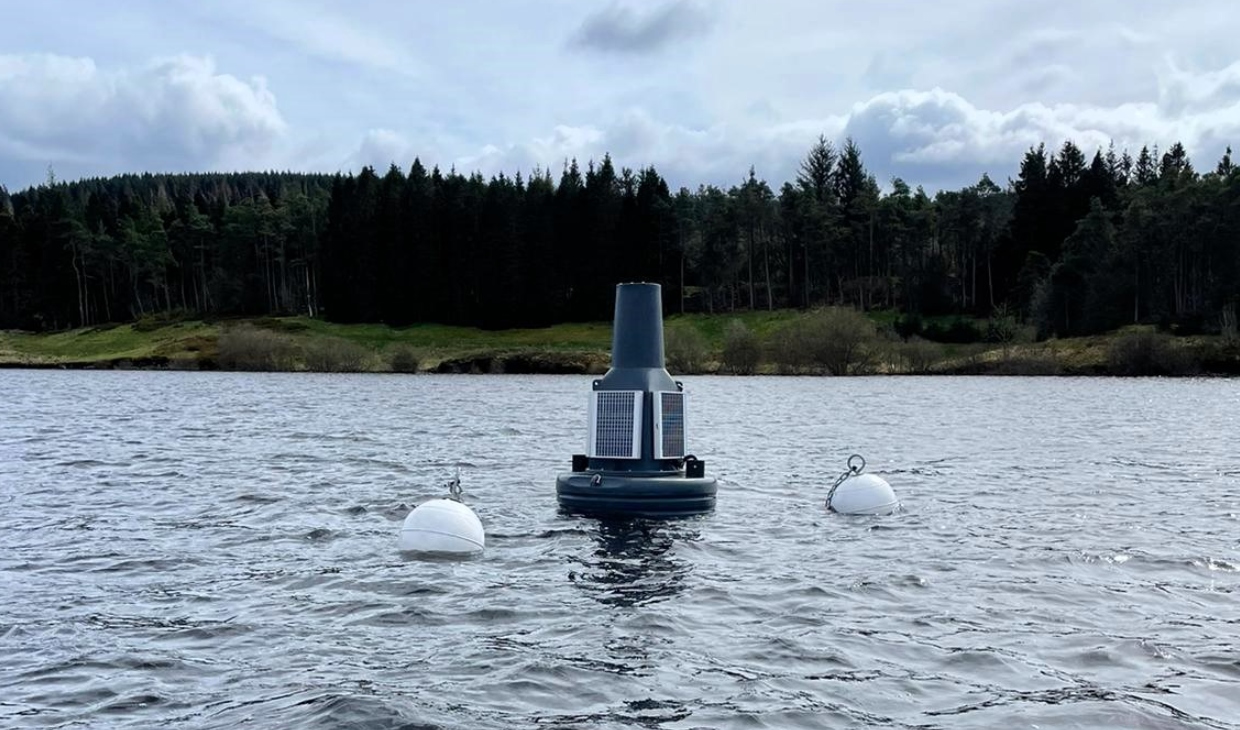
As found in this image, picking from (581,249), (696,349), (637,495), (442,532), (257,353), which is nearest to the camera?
(442,532)

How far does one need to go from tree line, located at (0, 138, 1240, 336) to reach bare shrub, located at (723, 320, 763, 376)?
110 feet

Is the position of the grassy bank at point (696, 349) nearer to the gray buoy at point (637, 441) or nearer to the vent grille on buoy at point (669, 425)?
the gray buoy at point (637, 441)

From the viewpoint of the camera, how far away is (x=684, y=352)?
10638 centimetres

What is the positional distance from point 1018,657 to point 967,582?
449cm

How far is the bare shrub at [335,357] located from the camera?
11388 centimetres

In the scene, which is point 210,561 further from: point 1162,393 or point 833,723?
point 1162,393

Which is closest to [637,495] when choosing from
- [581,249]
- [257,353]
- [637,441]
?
[637,441]

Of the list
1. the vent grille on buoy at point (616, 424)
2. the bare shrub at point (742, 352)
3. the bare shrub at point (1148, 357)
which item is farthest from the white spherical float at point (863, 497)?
the bare shrub at point (1148, 357)

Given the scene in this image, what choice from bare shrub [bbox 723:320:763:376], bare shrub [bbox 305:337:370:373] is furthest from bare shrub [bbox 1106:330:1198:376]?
bare shrub [bbox 305:337:370:373]

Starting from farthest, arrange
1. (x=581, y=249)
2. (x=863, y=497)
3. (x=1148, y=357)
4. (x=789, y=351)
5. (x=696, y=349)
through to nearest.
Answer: (x=581, y=249)
(x=696, y=349)
(x=789, y=351)
(x=1148, y=357)
(x=863, y=497)

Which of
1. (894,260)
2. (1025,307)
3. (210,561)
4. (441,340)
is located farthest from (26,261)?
(210,561)

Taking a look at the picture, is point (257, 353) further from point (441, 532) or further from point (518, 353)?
point (441, 532)

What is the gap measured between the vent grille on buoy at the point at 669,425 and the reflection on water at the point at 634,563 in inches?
61.9

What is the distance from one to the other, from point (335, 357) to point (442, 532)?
317ft
